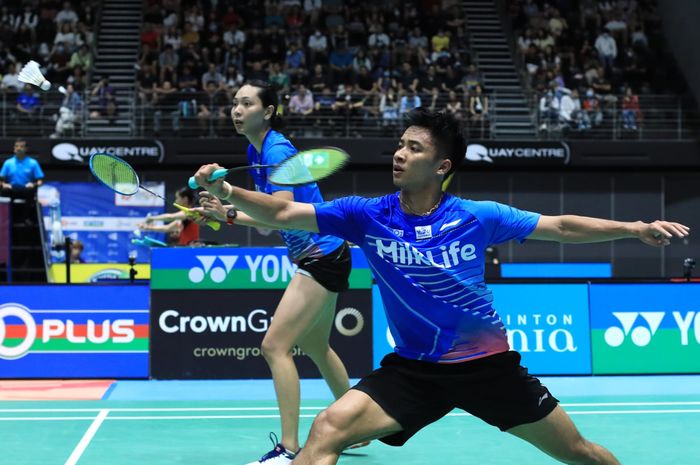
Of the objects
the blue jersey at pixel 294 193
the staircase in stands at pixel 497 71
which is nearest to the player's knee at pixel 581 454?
the blue jersey at pixel 294 193

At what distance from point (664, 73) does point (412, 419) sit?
2033cm

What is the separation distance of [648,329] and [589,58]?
13937mm

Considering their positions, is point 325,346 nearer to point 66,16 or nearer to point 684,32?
point 66,16

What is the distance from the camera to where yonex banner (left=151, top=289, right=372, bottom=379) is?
866 cm

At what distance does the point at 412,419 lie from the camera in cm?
350

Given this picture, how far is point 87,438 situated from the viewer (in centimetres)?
620

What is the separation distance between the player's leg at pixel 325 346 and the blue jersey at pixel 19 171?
9.45m

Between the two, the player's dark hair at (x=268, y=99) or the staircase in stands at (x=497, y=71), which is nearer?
the player's dark hair at (x=268, y=99)

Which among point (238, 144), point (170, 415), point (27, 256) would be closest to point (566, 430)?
point (170, 415)

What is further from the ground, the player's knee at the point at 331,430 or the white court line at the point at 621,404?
the player's knee at the point at 331,430

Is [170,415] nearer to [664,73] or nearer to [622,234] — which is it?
[622,234]

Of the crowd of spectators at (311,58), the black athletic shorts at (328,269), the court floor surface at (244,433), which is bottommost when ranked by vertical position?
the court floor surface at (244,433)

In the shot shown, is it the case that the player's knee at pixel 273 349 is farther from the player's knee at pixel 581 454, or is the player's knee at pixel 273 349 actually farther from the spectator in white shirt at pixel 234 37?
the spectator in white shirt at pixel 234 37

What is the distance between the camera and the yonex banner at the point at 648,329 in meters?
8.86
